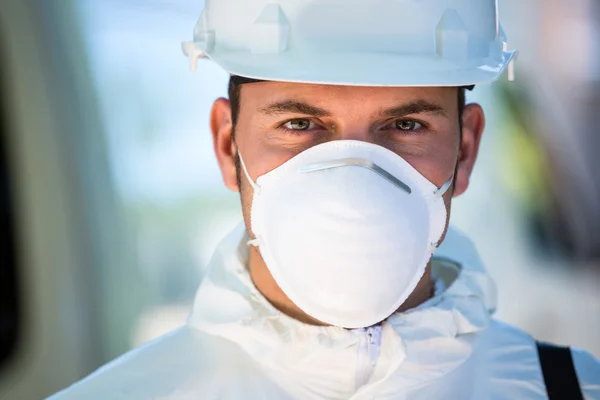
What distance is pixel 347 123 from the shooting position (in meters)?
1.51

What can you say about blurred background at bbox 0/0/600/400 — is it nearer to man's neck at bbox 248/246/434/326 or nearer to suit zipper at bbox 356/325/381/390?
man's neck at bbox 248/246/434/326

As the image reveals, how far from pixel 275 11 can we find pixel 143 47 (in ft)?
6.80

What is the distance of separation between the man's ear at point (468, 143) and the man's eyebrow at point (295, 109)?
1.16 ft

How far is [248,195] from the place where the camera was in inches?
62.4

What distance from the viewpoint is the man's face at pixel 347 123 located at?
1.51m

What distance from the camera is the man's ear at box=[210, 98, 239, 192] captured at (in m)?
1.72

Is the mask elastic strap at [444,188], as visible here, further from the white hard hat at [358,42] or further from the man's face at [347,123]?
the white hard hat at [358,42]

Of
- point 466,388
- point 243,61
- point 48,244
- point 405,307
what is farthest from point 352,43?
point 48,244

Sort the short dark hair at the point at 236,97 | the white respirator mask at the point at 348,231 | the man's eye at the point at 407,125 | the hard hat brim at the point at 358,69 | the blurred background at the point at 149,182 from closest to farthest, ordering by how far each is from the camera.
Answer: the white respirator mask at the point at 348,231 → the hard hat brim at the point at 358,69 → the man's eye at the point at 407,125 → the short dark hair at the point at 236,97 → the blurred background at the point at 149,182

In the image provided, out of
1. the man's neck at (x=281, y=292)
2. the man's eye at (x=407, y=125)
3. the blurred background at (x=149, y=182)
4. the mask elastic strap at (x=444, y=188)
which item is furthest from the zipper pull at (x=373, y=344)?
the blurred background at (x=149, y=182)

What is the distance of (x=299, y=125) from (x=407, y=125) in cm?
21

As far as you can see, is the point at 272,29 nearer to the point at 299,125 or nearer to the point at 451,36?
the point at 299,125

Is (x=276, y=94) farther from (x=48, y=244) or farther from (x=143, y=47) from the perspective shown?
(x=143, y=47)

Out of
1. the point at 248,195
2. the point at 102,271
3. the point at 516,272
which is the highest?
the point at 248,195
